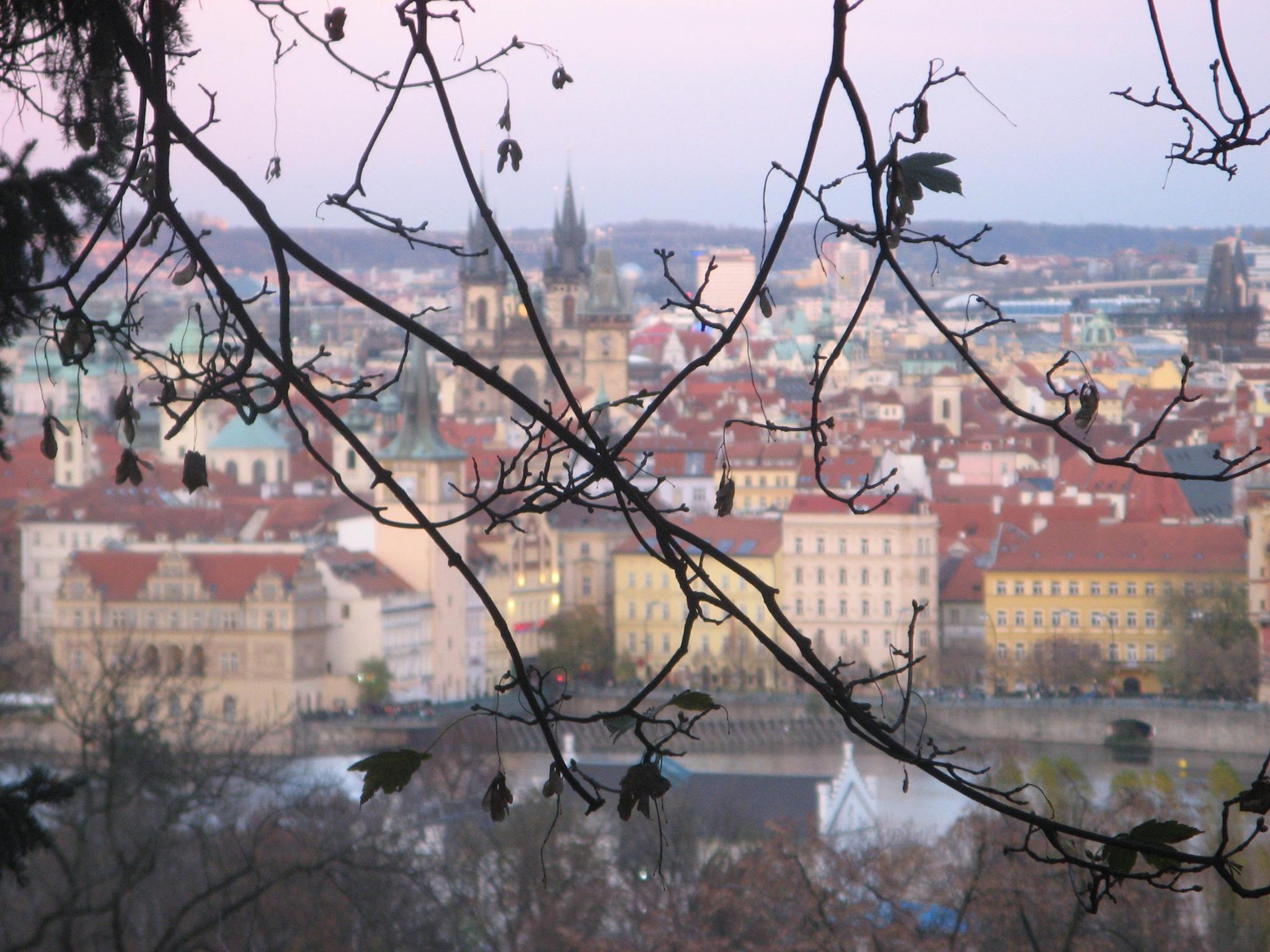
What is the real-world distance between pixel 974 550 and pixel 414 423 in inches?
301

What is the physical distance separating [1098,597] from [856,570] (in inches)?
119

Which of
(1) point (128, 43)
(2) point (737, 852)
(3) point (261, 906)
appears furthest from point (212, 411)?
(1) point (128, 43)

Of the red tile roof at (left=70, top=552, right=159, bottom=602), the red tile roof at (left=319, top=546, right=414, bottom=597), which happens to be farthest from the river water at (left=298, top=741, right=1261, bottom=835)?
the red tile roof at (left=70, top=552, right=159, bottom=602)

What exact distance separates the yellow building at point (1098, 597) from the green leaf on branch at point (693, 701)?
26.2m

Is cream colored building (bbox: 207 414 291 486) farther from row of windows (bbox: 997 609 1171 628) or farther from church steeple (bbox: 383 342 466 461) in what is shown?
row of windows (bbox: 997 609 1171 628)

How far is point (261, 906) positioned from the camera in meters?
8.64

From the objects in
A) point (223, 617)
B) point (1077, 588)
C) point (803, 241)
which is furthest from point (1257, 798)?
point (803, 241)

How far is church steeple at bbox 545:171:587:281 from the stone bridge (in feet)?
83.6

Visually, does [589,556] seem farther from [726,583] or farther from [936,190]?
[936,190]

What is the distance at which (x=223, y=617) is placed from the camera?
2759 centimetres

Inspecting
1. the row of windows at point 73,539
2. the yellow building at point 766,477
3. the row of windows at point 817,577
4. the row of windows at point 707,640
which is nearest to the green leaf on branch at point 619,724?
the row of windows at point 707,640

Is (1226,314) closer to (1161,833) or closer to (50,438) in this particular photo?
(50,438)

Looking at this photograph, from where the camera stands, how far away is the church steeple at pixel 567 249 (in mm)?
49969

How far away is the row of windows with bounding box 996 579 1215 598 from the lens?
27.7 m
